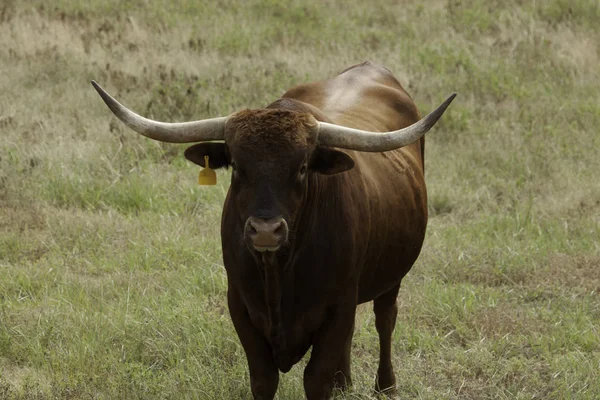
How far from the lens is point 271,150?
432 centimetres

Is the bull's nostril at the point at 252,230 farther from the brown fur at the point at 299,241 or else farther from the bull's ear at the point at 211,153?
the bull's ear at the point at 211,153

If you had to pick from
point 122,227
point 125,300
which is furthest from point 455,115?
point 125,300

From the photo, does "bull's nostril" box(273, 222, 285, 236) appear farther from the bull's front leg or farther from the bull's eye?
the bull's front leg

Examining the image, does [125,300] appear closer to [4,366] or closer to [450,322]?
[4,366]

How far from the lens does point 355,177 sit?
495 cm

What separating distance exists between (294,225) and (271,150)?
1.27 feet

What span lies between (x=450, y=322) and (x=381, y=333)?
29.9 inches

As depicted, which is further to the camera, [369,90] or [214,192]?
[214,192]

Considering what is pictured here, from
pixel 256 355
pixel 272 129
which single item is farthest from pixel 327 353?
pixel 272 129

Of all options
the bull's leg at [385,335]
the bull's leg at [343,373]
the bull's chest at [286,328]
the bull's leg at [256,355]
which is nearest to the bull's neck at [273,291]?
the bull's chest at [286,328]

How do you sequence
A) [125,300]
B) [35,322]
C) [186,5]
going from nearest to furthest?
[35,322], [125,300], [186,5]

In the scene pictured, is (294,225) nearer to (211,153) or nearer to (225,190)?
(211,153)

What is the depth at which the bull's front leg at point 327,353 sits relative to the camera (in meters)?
4.71

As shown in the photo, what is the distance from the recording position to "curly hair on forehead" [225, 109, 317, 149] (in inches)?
171
